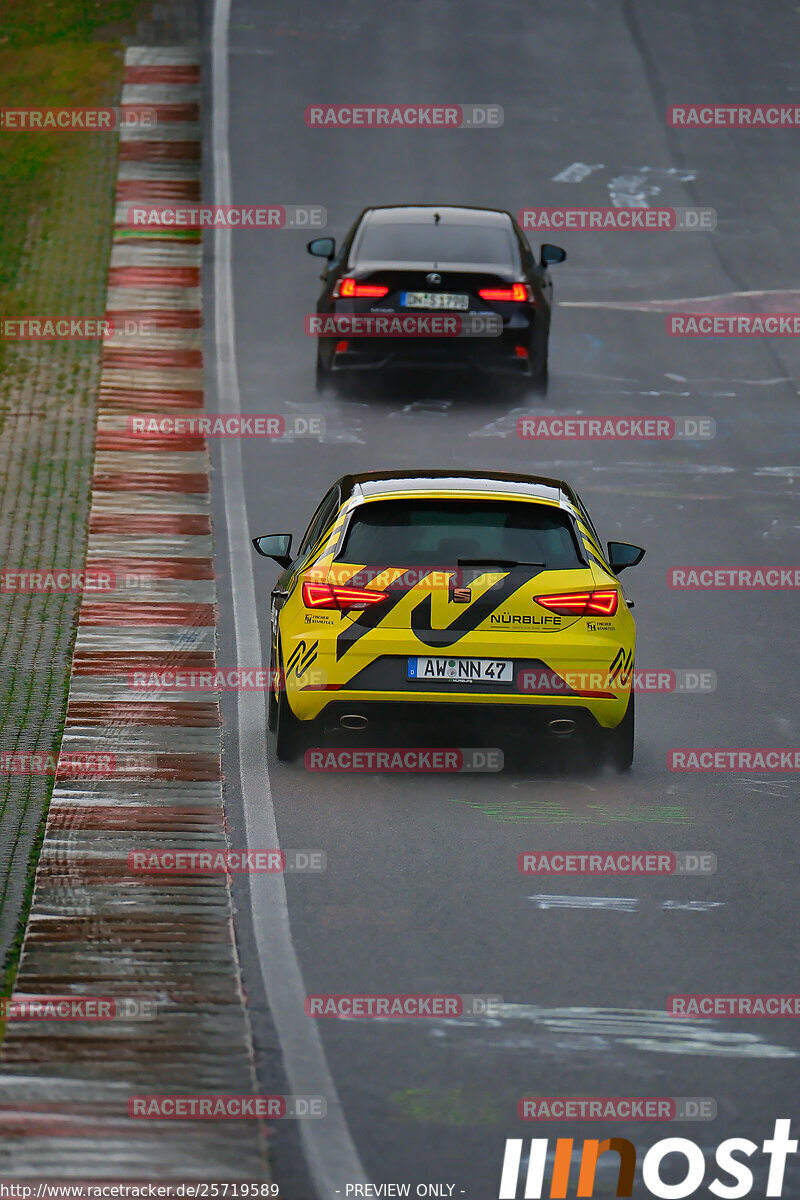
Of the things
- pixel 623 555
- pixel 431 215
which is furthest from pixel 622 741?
pixel 431 215

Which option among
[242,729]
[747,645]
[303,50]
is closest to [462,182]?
[303,50]

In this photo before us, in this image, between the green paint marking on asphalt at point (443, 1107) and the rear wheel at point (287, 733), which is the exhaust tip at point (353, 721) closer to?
the rear wheel at point (287, 733)

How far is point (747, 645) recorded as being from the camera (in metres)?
13.6

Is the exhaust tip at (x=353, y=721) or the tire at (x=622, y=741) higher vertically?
the exhaust tip at (x=353, y=721)

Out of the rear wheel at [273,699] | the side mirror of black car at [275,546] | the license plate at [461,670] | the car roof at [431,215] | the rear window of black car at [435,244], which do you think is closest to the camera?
the license plate at [461,670]

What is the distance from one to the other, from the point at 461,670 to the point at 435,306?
9.62 meters

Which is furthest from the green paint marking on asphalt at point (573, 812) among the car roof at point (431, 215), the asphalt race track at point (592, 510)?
the car roof at point (431, 215)

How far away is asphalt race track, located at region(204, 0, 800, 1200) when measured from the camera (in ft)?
23.0

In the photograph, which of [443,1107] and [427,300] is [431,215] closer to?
[427,300]

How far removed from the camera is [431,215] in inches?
809

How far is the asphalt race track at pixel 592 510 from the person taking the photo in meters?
7.01

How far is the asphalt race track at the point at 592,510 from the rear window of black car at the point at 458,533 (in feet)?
4.03

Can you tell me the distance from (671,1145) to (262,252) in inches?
833

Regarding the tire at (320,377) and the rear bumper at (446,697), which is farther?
the tire at (320,377)
